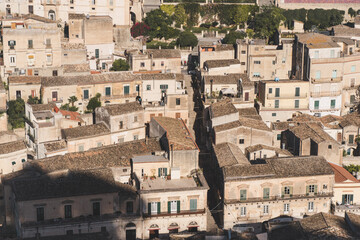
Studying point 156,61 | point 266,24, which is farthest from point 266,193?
point 266,24

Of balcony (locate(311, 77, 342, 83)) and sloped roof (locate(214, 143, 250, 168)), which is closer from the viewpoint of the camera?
sloped roof (locate(214, 143, 250, 168))

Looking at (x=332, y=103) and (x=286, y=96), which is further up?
(x=286, y=96)

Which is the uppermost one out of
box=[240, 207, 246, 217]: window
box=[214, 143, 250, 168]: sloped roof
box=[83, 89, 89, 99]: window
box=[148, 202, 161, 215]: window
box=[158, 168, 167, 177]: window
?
box=[83, 89, 89, 99]: window

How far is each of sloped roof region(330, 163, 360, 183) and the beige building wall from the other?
4.78 feet

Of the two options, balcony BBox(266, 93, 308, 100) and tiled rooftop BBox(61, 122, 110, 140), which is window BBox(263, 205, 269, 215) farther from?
balcony BBox(266, 93, 308, 100)

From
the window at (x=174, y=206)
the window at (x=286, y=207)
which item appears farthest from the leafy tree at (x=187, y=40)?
the window at (x=174, y=206)

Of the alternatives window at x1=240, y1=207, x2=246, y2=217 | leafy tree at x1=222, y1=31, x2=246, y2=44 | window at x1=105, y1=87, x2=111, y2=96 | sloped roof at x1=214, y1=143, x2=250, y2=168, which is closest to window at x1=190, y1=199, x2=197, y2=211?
window at x1=240, y1=207, x2=246, y2=217

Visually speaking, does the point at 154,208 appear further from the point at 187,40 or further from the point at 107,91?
the point at 187,40

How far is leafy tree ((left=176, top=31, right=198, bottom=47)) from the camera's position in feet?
223

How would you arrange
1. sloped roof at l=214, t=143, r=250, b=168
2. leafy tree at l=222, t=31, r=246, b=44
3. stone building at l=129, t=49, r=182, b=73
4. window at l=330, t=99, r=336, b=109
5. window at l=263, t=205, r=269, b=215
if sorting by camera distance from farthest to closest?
leafy tree at l=222, t=31, r=246, b=44, stone building at l=129, t=49, r=182, b=73, window at l=330, t=99, r=336, b=109, sloped roof at l=214, t=143, r=250, b=168, window at l=263, t=205, r=269, b=215

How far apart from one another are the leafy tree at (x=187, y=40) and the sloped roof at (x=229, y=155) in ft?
68.7

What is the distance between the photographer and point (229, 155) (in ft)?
153

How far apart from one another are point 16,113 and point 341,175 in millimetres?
22947

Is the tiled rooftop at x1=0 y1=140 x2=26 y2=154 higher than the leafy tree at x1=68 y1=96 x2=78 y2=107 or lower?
lower
